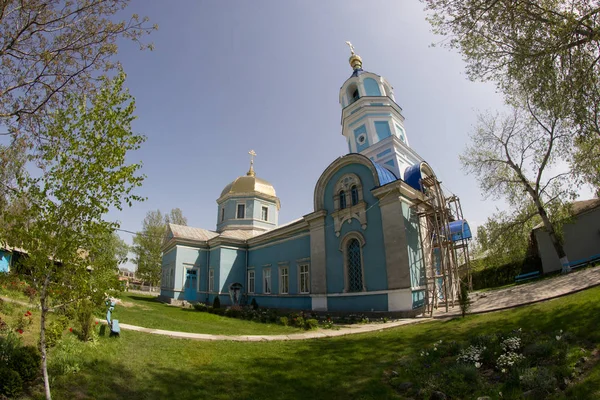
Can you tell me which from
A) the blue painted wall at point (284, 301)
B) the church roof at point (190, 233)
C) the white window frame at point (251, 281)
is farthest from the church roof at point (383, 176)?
the church roof at point (190, 233)

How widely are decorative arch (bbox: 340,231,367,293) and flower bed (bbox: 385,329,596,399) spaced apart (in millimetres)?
9237

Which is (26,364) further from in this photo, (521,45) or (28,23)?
(521,45)

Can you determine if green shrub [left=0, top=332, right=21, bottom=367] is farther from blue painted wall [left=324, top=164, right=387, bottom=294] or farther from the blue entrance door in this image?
the blue entrance door

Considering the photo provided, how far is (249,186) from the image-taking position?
1228 inches

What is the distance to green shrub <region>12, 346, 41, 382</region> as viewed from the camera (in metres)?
5.28

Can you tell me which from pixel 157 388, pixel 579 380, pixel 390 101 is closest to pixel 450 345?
pixel 579 380

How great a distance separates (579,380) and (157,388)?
7.00m

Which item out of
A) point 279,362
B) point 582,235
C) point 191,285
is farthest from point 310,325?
point 582,235

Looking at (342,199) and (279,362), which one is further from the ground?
(342,199)

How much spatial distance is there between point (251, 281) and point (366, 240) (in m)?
12.0

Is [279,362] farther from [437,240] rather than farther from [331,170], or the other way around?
[331,170]

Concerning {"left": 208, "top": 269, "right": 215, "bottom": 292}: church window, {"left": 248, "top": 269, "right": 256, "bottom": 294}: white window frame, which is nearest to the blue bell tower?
{"left": 248, "top": 269, "right": 256, "bottom": 294}: white window frame

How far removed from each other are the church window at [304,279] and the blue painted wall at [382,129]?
32.4ft

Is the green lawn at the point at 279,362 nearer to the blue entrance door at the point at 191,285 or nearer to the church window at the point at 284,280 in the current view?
the church window at the point at 284,280
